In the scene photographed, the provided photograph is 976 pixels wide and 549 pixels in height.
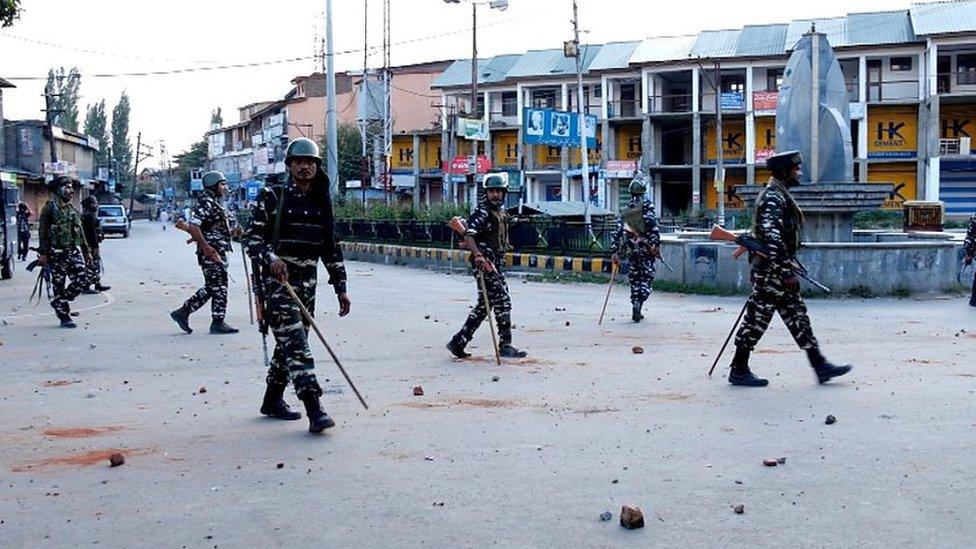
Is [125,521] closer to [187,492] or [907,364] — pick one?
[187,492]

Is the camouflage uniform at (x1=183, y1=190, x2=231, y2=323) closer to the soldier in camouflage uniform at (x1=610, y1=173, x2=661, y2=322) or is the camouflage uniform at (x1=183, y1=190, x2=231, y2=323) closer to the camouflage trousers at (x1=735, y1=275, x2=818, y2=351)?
the soldier in camouflage uniform at (x1=610, y1=173, x2=661, y2=322)

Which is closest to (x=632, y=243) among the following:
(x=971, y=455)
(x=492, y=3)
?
(x=971, y=455)

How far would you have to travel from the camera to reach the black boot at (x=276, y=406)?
746 centimetres

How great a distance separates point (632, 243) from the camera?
14.4 m

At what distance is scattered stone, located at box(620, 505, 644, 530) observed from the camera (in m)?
4.86

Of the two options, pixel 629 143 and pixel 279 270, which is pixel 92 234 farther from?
pixel 629 143

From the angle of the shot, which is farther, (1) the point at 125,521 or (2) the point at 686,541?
(1) the point at 125,521

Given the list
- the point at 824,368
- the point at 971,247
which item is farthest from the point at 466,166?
the point at 824,368

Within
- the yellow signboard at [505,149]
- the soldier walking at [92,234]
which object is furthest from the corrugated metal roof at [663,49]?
the soldier walking at [92,234]

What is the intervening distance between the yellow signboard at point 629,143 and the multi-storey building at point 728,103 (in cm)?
6

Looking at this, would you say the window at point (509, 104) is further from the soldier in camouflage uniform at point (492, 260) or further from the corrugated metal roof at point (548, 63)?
the soldier in camouflage uniform at point (492, 260)

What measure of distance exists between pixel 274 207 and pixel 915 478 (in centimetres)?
410

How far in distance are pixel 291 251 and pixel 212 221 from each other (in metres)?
6.07

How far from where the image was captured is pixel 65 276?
14.2m
